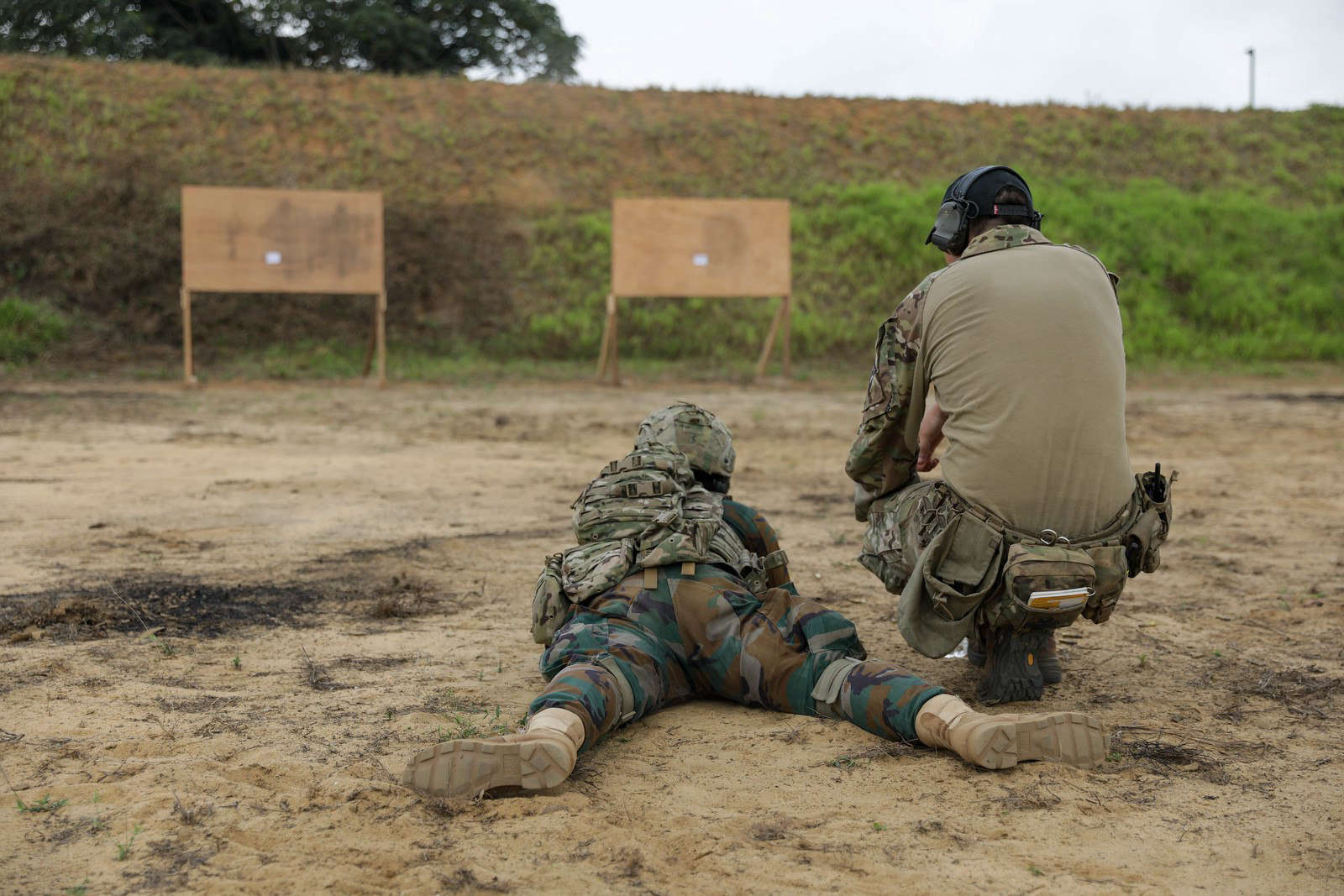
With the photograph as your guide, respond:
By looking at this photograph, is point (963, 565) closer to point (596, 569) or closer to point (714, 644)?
point (714, 644)

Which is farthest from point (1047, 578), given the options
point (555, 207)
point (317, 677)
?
point (555, 207)

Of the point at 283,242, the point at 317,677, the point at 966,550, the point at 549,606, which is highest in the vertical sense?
the point at 283,242

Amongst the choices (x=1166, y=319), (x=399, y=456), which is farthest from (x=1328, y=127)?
(x=399, y=456)

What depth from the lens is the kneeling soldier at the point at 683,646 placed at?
2424mm

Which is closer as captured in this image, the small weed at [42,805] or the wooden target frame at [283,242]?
the small weed at [42,805]

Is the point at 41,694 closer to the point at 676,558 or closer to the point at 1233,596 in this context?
the point at 676,558

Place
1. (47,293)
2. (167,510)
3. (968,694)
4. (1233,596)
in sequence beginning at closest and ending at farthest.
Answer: (968,694) → (1233,596) → (167,510) → (47,293)

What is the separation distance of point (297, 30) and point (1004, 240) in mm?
19614

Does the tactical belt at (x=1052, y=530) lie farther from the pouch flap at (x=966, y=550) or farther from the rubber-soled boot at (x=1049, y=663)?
the rubber-soled boot at (x=1049, y=663)

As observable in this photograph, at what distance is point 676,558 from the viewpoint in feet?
9.60

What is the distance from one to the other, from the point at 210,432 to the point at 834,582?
18.1 feet

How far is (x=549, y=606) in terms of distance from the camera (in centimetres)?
303

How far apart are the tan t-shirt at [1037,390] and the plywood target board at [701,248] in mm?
10201

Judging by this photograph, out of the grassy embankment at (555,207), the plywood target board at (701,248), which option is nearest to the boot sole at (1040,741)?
the grassy embankment at (555,207)
